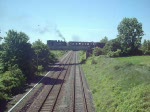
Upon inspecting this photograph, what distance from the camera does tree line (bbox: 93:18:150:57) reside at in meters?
76.7

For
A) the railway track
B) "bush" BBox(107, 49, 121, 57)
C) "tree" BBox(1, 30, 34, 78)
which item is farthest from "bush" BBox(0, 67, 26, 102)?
"bush" BBox(107, 49, 121, 57)

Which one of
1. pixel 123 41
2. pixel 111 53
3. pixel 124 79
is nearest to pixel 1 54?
pixel 124 79

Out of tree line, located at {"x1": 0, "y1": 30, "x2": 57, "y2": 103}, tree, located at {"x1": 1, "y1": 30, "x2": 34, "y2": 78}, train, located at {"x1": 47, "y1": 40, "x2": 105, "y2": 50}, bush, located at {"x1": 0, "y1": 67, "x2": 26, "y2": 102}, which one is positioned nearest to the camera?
bush, located at {"x1": 0, "y1": 67, "x2": 26, "y2": 102}

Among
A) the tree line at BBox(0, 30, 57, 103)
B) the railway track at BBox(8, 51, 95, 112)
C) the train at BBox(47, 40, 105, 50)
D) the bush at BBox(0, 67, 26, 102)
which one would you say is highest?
the train at BBox(47, 40, 105, 50)

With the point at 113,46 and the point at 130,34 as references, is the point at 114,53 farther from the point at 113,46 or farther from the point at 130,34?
the point at 130,34

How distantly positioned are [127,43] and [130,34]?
16.9 ft

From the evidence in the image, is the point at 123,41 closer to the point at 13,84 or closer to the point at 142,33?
the point at 142,33

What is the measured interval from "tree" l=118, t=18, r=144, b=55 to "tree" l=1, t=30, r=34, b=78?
150ft

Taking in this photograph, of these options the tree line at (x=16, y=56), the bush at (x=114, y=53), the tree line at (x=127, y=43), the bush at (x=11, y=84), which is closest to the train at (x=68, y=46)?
the tree line at (x=127, y=43)

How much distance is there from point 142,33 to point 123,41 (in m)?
9.34

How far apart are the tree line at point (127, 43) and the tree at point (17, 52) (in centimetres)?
3562

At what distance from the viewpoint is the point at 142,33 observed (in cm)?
8531

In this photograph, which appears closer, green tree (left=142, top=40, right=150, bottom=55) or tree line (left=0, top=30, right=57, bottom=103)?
tree line (left=0, top=30, right=57, bottom=103)

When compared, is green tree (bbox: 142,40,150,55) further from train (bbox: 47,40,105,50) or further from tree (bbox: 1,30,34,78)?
tree (bbox: 1,30,34,78)
